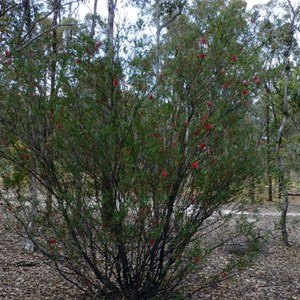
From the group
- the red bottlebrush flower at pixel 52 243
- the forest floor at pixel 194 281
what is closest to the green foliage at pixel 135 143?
the red bottlebrush flower at pixel 52 243

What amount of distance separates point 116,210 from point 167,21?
22.7ft

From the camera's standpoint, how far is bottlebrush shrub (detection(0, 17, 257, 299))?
384 cm

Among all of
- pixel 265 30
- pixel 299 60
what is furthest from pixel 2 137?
pixel 299 60

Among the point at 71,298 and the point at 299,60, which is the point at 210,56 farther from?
the point at 299,60

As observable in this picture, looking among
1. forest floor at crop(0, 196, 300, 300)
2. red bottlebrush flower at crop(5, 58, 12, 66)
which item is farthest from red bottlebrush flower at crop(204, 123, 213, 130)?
red bottlebrush flower at crop(5, 58, 12, 66)

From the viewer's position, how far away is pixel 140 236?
160 inches

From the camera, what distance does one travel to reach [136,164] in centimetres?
384

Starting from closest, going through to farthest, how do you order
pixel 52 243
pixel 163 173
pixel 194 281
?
pixel 163 173 < pixel 52 243 < pixel 194 281

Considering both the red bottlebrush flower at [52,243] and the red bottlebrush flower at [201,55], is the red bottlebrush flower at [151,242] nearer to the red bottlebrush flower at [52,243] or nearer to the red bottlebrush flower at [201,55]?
the red bottlebrush flower at [52,243]

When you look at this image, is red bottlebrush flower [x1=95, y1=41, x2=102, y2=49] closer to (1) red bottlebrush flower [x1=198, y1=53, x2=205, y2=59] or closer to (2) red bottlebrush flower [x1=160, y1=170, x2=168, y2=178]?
(1) red bottlebrush flower [x1=198, y1=53, x2=205, y2=59]

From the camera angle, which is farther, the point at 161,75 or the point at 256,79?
the point at 256,79

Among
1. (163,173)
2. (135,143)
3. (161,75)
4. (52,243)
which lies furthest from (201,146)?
(52,243)

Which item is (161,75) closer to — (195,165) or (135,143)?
(135,143)

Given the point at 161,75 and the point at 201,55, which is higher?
the point at 201,55
